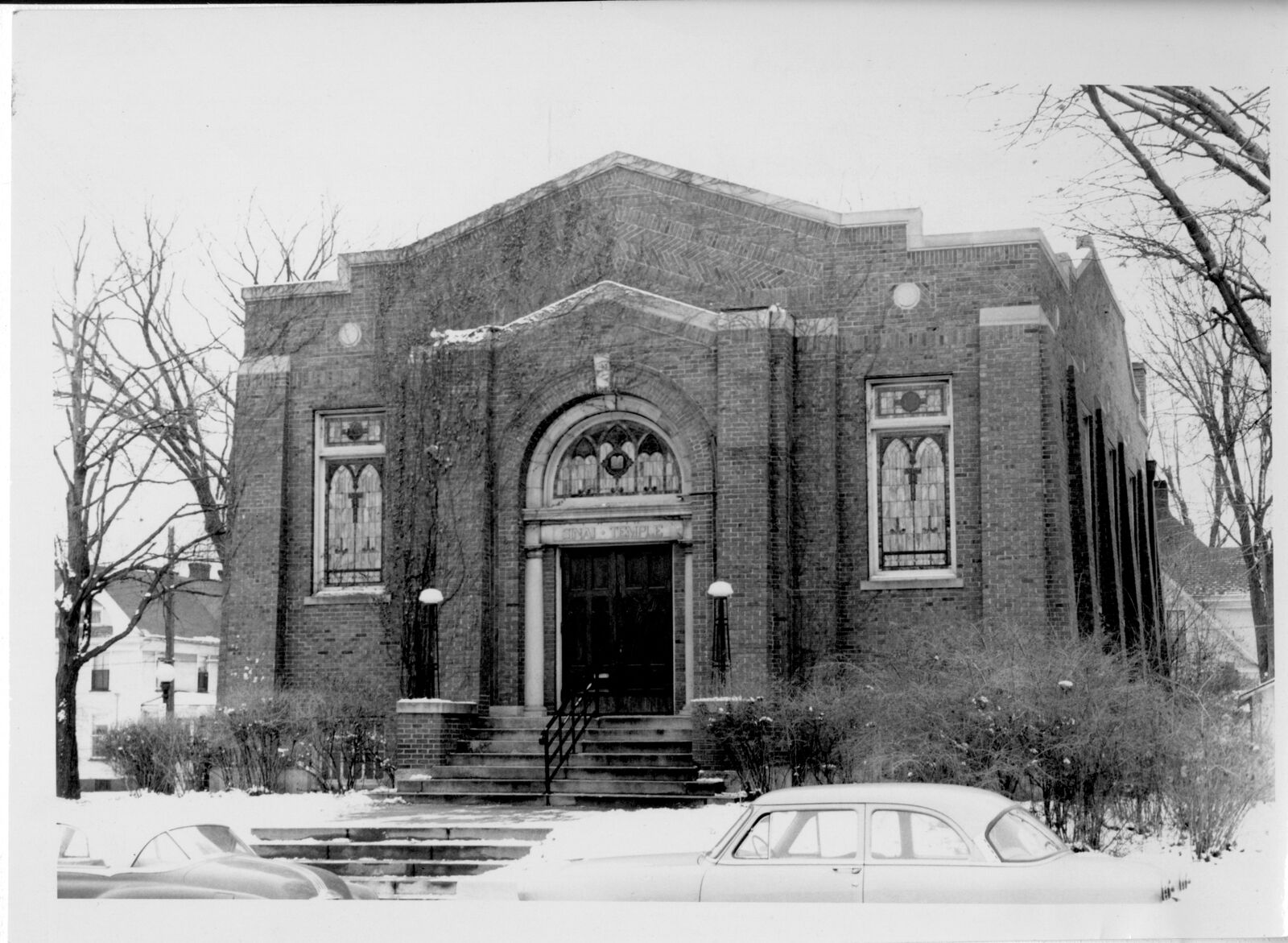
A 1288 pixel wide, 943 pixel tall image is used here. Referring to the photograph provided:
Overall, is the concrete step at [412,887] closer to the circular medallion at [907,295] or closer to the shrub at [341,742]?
the shrub at [341,742]

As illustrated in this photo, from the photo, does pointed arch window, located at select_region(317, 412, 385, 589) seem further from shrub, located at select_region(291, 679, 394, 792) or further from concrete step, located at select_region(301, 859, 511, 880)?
concrete step, located at select_region(301, 859, 511, 880)

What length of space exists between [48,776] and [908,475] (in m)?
9.66

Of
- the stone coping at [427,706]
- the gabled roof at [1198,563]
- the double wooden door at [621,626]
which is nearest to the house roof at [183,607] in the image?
the stone coping at [427,706]

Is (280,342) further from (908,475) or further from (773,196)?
(908,475)

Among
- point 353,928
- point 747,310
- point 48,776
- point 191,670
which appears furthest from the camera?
point 191,670

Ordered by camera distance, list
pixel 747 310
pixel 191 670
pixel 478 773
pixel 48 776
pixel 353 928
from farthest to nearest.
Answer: pixel 191 670 → pixel 747 310 → pixel 478 773 → pixel 48 776 → pixel 353 928

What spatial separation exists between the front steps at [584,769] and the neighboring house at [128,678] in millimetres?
3140

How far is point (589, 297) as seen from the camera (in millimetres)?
19031

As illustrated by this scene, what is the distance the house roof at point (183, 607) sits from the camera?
62.0 ft

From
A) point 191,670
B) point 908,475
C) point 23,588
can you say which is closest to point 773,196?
point 908,475

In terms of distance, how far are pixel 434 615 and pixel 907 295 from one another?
6512mm

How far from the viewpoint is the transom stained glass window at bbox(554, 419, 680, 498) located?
19.3 m

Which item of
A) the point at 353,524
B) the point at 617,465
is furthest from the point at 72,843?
the point at 617,465

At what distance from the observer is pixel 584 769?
17.0 m
